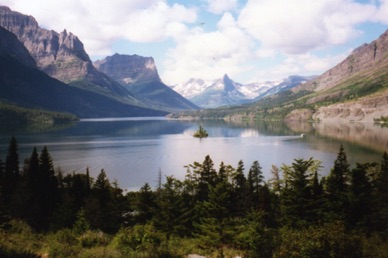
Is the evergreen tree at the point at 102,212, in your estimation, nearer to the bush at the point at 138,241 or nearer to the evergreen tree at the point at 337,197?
the bush at the point at 138,241

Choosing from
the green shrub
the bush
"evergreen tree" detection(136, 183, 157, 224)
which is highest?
the bush

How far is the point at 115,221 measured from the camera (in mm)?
61875

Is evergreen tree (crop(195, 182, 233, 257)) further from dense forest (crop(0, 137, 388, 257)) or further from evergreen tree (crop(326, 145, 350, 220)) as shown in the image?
evergreen tree (crop(326, 145, 350, 220))

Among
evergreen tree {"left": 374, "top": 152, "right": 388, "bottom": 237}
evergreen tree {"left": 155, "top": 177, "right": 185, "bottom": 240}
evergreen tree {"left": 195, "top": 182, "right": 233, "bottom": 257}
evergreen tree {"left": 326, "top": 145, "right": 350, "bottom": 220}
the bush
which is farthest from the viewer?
evergreen tree {"left": 155, "top": 177, "right": 185, "bottom": 240}

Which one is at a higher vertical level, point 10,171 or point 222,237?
point 10,171

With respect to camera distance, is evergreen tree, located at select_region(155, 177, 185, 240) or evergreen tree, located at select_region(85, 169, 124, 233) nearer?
evergreen tree, located at select_region(155, 177, 185, 240)

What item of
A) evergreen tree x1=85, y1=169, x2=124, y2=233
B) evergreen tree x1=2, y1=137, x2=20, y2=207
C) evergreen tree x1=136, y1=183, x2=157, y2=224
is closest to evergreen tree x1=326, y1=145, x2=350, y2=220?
evergreen tree x1=136, y1=183, x2=157, y2=224

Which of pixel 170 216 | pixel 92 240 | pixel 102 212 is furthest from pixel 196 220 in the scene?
pixel 92 240

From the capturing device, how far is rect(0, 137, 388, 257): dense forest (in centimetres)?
3127

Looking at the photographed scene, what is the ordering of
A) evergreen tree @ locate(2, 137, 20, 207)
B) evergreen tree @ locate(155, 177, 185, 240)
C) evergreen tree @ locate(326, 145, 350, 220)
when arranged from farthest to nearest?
evergreen tree @ locate(2, 137, 20, 207)
evergreen tree @ locate(155, 177, 185, 240)
evergreen tree @ locate(326, 145, 350, 220)

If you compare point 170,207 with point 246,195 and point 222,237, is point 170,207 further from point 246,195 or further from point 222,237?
point 246,195

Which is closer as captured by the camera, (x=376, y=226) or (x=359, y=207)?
(x=376, y=226)

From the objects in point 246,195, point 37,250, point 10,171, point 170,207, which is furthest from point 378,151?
point 37,250

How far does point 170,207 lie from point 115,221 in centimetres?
1257
